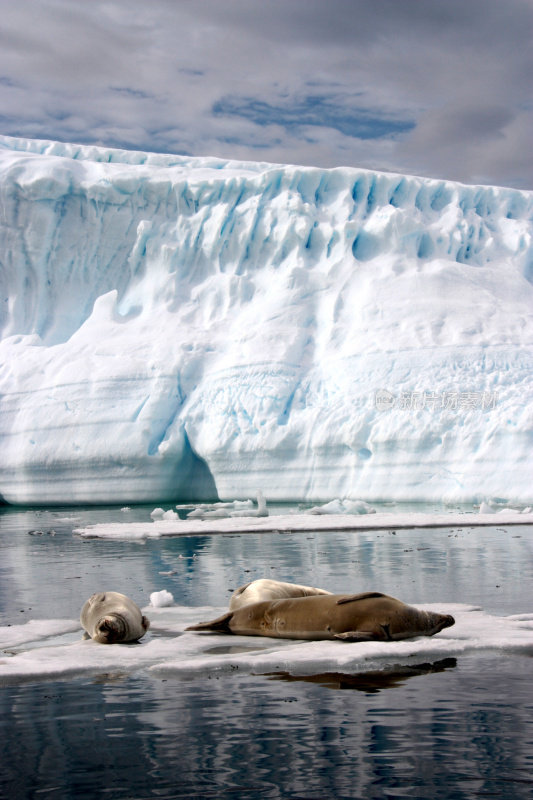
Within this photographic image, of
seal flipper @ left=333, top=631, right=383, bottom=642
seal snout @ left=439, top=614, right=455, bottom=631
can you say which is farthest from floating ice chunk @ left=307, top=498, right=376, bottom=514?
seal flipper @ left=333, top=631, right=383, bottom=642

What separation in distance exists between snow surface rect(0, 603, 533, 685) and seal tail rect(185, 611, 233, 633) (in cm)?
8

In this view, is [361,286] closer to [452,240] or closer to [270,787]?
[452,240]

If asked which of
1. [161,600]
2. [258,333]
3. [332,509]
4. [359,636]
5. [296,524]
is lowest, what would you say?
[332,509]

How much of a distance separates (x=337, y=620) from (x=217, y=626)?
2.78ft

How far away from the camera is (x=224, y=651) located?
5.16m

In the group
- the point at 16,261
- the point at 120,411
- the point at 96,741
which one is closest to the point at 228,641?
the point at 96,741

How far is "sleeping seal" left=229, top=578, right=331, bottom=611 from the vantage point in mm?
6177

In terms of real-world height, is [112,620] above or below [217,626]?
above

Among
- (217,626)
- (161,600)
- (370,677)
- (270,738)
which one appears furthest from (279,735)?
(161,600)

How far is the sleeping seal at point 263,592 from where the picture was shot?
6177 millimetres

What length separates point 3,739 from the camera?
3.58 meters

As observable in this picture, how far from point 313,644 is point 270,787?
2.17 m

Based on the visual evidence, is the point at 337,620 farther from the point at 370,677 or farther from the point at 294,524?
the point at 294,524

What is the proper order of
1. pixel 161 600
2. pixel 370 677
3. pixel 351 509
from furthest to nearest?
pixel 351 509
pixel 161 600
pixel 370 677
